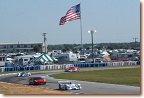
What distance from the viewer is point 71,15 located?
43938mm

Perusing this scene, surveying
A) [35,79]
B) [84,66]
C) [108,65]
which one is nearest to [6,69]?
[84,66]

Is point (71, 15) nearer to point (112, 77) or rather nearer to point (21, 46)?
point (112, 77)

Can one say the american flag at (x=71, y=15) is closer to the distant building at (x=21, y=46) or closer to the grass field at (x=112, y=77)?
the grass field at (x=112, y=77)

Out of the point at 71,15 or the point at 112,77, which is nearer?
the point at 71,15

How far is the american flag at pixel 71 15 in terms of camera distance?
143 ft

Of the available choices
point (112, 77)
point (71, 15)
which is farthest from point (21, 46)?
point (112, 77)

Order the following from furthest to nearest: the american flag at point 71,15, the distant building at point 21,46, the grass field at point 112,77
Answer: the distant building at point 21,46
the american flag at point 71,15
the grass field at point 112,77

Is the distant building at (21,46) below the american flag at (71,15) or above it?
below

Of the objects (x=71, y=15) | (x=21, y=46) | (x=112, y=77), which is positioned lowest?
(x=112, y=77)

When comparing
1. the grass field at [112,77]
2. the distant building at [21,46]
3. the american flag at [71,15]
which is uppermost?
the american flag at [71,15]

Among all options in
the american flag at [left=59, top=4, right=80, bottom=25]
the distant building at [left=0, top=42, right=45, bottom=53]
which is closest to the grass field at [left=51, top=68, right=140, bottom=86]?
the american flag at [left=59, top=4, right=80, bottom=25]

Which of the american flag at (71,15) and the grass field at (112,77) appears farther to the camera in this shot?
the american flag at (71,15)

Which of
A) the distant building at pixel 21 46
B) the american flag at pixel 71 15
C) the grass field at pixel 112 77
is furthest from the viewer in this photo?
the distant building at pixel 21 46

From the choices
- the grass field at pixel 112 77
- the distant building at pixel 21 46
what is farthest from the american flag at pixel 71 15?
the distant building at pixel 21 46
